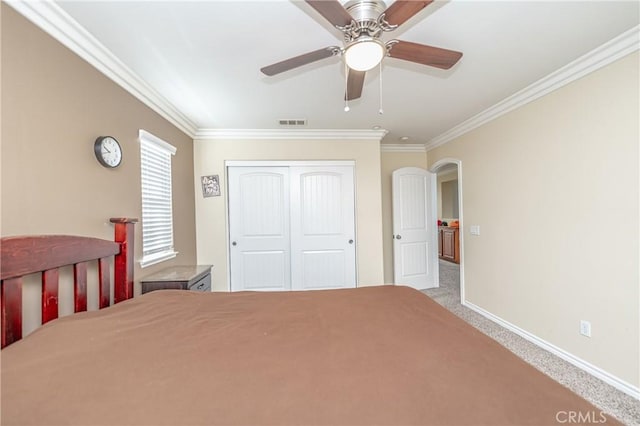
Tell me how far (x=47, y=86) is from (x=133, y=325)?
55.2 inches

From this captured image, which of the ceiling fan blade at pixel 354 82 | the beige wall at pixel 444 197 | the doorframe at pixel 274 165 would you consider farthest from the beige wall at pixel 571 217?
Result: the beige wall at pixel 444 197

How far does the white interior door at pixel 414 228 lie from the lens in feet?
14.4

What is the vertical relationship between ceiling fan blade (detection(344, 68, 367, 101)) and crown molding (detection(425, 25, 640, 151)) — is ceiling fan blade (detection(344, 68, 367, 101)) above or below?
below

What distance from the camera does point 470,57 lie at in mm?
2027

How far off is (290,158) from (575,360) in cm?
362

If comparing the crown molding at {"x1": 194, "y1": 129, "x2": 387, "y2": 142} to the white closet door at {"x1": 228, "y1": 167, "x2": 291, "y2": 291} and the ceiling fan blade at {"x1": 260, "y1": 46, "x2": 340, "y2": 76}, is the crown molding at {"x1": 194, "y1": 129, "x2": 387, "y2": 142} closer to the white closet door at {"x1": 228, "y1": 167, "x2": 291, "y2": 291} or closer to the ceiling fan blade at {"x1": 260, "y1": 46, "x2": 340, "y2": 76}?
the white closet door at {"x1": 228, "y1": 167, "x2": 291, "y2": 291}

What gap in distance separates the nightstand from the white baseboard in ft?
10.7

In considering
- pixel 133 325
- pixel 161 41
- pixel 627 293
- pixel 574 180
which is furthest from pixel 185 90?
pixel 627 293

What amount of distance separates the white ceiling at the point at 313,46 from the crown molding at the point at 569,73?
7cm

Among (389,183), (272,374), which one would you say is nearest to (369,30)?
(272,374)

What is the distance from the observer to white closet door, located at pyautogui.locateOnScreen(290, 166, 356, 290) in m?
3.80

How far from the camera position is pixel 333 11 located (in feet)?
3.90

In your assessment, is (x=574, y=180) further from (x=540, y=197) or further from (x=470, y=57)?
(x=470, y=57)

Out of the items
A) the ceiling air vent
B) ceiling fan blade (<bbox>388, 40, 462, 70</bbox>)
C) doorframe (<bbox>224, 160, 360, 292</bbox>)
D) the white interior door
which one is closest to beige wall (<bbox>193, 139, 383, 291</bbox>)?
doorframe (<bbox>224, 160, 360, 292</bbox>)
